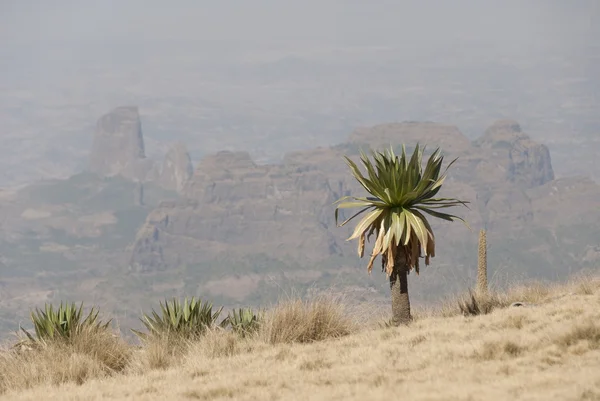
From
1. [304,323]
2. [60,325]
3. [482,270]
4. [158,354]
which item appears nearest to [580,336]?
[304,323]

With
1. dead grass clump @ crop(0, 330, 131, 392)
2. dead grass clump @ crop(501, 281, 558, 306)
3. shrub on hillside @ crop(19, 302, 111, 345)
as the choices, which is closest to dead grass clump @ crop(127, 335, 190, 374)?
dead grass clump @ crop(0, 330, 131, 392)

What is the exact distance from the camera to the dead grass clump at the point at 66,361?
51.1ft

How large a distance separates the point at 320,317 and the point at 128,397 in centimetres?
563

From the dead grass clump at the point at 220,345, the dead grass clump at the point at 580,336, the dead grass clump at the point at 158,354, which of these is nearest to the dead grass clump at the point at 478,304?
the dead grass clump at the point at 580,336

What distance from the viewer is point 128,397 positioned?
13312 millimetres

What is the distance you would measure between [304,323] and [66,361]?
4.66m

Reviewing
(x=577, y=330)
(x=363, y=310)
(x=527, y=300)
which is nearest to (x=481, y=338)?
(x=577, y=330)

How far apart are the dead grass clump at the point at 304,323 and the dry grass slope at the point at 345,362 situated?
0.9 inches

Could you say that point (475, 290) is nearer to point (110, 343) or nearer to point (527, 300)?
point (527, 300)

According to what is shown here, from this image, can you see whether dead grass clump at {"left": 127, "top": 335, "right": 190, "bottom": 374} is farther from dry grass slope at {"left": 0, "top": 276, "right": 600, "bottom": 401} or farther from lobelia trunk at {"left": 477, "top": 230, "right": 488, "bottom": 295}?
lobelia trunk at {"left": 477, "top": 230, "right": 488, "bottom": 295}

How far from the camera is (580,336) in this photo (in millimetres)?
14164

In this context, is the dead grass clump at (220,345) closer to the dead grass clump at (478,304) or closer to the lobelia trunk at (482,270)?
the dead grass clump at (478,304)

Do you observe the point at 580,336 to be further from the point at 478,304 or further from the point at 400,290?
the point at 478,304

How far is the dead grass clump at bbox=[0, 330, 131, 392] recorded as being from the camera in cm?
1557
